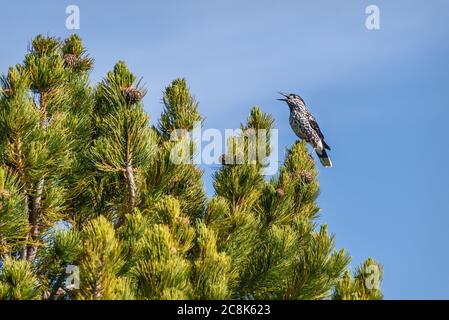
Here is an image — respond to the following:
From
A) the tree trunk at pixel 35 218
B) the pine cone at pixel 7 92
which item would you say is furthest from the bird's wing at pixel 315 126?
the pine cone at pixel 7 92

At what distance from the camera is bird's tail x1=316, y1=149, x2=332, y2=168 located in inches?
612

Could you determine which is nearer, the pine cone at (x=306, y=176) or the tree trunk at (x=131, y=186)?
the tree trunk at (x=131, y=186)

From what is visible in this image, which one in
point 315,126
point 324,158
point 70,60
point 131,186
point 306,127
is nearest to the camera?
point 131,186

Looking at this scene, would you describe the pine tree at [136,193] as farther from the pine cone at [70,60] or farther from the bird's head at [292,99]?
the bird's head at [292,99]

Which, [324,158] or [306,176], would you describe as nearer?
[306,176]

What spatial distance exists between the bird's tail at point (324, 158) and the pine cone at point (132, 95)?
715 centimetres

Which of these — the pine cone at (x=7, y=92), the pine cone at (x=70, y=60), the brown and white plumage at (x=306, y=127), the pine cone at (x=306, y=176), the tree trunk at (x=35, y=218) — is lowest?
the tree trunk at (x=35, y=218)

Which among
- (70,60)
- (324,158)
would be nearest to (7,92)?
(70,60)

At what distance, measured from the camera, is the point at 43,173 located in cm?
876

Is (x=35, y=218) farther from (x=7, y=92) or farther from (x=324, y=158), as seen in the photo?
(x=324, y=158)

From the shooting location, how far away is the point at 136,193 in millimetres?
8883

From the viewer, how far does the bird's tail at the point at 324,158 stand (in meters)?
15.5

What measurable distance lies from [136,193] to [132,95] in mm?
945
